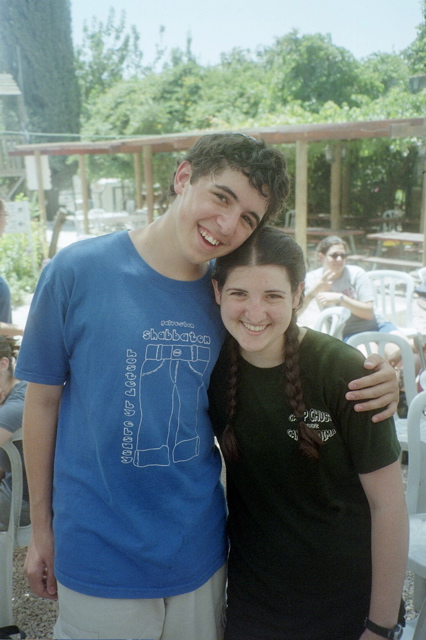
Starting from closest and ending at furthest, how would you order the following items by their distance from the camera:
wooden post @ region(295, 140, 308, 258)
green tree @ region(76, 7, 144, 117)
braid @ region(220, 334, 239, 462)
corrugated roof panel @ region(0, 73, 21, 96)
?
braid @ region(220, 334, 239, 462)
wooden post @ region(295, 140, 308, 258)
corrugated roof panel @ region(0, 73, 21, 96)
green tree @ region(76, 7, 144, 117)

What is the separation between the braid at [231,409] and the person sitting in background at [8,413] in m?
1.30

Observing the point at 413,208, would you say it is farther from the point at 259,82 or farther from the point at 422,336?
the point at 259,82

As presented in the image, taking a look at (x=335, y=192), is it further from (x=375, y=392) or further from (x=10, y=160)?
(x=375, y=392)

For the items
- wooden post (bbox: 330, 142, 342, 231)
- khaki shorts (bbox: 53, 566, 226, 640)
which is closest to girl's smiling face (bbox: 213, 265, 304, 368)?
khaki shorts (bbox: 53, 566, 226, 640)

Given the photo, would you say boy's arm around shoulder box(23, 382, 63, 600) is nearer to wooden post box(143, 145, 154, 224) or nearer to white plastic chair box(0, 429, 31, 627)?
white plastic chair box(0, 429, 31, 627)

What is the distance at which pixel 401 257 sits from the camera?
11.6 meters

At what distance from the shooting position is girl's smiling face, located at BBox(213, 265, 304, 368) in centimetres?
127

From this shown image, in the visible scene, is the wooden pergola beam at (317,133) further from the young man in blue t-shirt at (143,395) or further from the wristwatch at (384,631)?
the wristwatch at (384,631)

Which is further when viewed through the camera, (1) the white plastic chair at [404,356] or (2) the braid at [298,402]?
(1) the white plastic chair at [404,356]

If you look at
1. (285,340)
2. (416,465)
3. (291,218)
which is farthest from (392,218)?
(285,340)

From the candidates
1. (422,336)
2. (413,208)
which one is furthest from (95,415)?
(413,208)

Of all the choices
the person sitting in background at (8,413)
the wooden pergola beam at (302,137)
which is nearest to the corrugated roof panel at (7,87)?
the wooden pergola beam at (302,137)

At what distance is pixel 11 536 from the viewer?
7.57ft

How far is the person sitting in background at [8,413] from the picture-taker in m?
2.33
